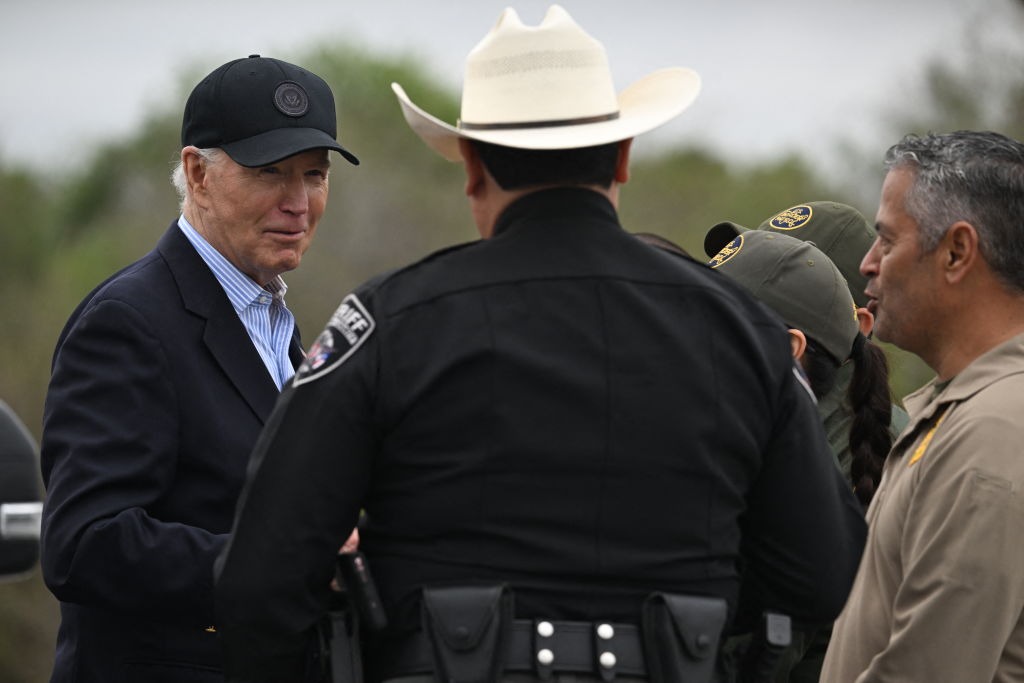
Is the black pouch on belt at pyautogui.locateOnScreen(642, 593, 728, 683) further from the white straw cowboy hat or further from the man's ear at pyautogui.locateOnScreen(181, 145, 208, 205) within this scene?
the man's ear at pyautogui.locateOnScreen(181, 145, 208, 205)

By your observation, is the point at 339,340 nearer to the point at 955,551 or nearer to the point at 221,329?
the point at 221,329

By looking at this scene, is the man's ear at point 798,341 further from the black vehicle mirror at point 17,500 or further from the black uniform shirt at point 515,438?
the black vehicle mirror at point 17,500

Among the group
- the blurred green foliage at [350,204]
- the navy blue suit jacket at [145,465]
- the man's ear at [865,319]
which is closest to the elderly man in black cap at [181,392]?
the navy blue suit jacket at [145,465]

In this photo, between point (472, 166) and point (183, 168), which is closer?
point (472, 166)

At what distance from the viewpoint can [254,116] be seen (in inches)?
138

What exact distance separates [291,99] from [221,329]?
63 centimetres

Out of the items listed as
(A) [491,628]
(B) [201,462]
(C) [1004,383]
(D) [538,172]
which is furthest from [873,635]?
(B) [201,462]

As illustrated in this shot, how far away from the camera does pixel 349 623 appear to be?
2.52 meters

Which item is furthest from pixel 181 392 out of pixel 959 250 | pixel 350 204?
pixel 350 204

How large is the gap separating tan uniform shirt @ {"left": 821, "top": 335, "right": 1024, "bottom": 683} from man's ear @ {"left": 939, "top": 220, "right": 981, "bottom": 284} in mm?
191

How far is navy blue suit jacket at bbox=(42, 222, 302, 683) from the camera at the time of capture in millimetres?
2947

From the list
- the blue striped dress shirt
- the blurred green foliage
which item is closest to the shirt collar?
the blue striped dress shirt

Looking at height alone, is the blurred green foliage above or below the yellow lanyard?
below

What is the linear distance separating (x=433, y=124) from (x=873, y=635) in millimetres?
1478
